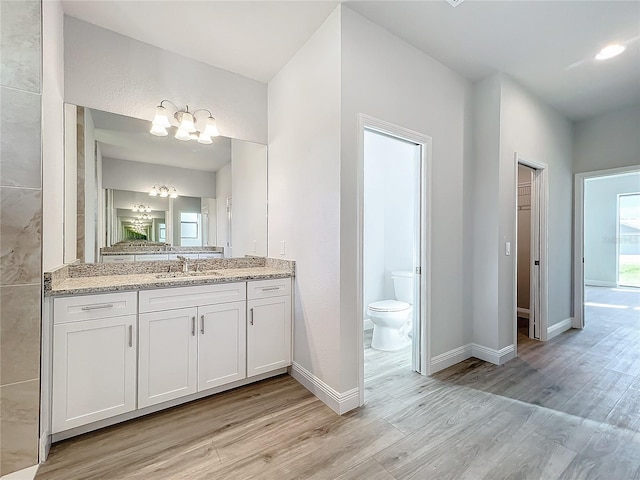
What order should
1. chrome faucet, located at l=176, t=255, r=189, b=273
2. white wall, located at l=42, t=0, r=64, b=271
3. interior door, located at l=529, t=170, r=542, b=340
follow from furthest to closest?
1. interior door, located at l=529, t=170, r=542, b=340
2. chrome faucet, located at l=176, t=255, r=189, b=273
3. white wall, located at l=42, t=0, r=64, b=271

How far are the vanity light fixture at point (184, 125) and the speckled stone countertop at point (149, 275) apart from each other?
42.5 inches

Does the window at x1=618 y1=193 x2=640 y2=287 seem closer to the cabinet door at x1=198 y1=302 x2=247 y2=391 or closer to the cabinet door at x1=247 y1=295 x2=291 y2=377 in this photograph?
the cabinet door at x1=247 y1=295 x2=291 y2=377

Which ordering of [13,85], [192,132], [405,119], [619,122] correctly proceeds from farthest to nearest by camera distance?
[619,122]
[192,132]
[405,119]
[13,85]

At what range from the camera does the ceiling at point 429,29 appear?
1931 mm

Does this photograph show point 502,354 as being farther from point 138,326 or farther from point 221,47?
point 221,47

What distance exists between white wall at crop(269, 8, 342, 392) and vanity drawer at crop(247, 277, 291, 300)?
12 centimetres

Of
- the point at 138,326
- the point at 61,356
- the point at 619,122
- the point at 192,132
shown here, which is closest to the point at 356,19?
the point at 192,132


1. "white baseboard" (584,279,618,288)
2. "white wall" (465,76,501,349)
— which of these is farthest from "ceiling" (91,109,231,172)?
"white baseboard" (584,279,618,288)

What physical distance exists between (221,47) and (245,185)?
1145mm

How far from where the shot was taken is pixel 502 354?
2727 millimetres

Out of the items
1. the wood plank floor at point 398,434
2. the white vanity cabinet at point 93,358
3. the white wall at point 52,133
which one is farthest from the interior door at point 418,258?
the white wall at point 52,133

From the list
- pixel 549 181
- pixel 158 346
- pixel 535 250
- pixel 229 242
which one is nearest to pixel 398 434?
pixel 158 346

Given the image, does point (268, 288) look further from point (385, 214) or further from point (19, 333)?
point (385, 214)

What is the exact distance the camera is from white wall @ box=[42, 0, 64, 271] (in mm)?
1556
